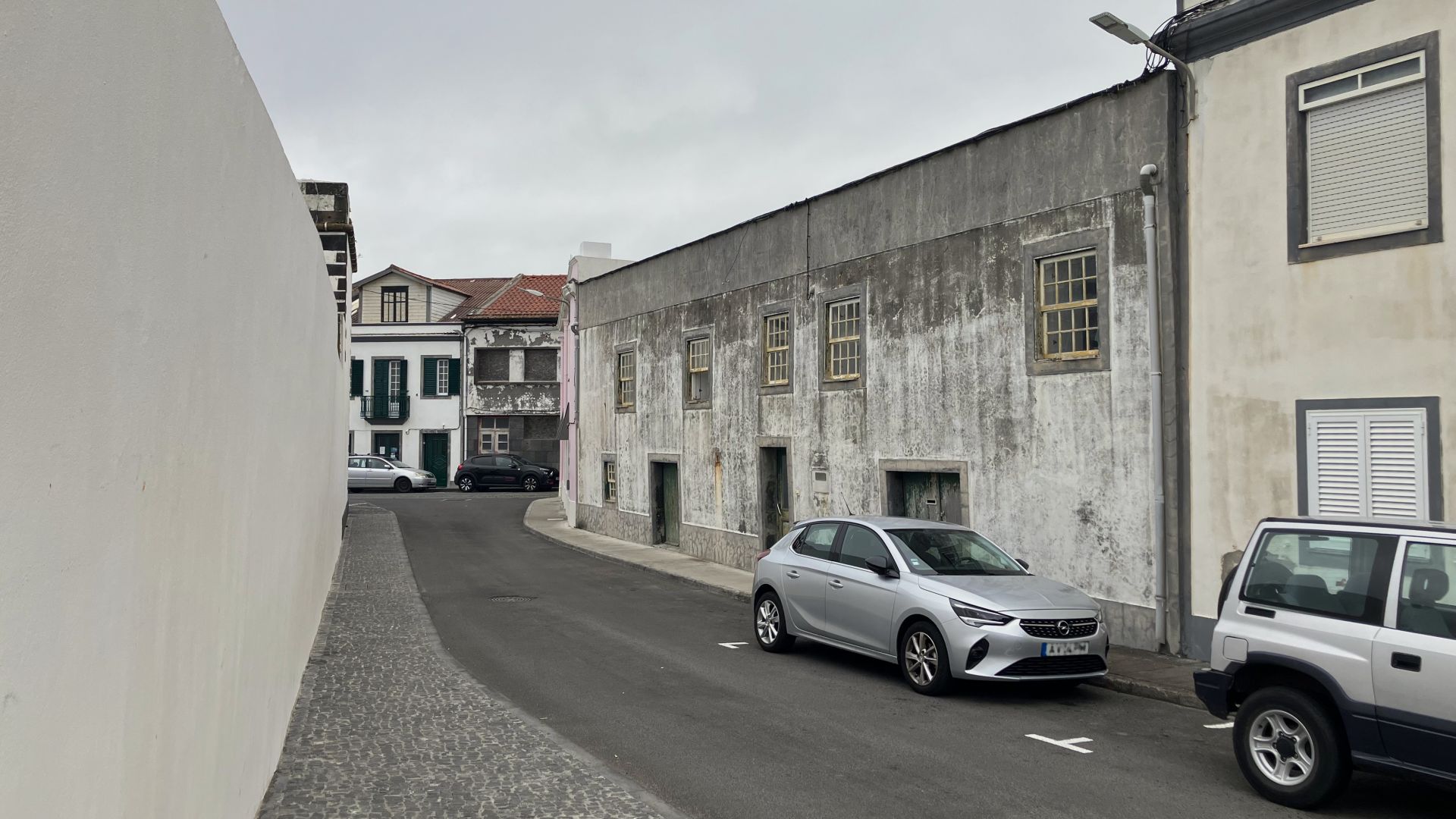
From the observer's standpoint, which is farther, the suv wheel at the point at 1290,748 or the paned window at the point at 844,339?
the paned window at the point at 844,339

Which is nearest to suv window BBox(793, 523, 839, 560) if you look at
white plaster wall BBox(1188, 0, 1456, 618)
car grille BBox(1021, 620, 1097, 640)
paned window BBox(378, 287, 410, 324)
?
car grille BBox(1021, 620, 1097, 640)

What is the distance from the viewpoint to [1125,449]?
12.5 metres

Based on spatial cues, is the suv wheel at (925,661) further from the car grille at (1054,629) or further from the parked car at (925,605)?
the car grille at (1054,629)

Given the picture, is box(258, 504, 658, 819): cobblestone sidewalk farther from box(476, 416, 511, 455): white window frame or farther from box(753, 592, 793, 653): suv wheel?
box(476, 416, 511, 455): white window frame

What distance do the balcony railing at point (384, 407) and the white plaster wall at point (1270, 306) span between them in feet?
139

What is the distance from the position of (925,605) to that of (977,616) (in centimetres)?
55

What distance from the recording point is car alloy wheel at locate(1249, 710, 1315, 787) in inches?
263

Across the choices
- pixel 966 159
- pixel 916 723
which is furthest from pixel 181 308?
pixel 966 159

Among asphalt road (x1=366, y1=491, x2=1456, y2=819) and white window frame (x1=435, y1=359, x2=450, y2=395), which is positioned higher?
white window frame (x1=435, y1=359, x2=450, y2=395)

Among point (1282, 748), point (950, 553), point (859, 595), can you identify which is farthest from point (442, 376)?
point (1282, 748)

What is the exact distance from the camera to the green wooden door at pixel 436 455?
49.5 metres

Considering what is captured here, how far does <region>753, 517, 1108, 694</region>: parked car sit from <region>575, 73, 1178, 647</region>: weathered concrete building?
2300 millimetres

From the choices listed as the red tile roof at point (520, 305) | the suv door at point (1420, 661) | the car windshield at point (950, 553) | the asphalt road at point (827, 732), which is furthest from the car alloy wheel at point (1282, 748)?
the red tile roof at point (520, 305)

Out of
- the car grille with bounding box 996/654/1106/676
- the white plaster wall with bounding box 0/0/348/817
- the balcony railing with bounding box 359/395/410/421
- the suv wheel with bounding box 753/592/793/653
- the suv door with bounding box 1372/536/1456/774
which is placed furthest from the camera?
the balcony railing with bounding box 359/395/410/421
